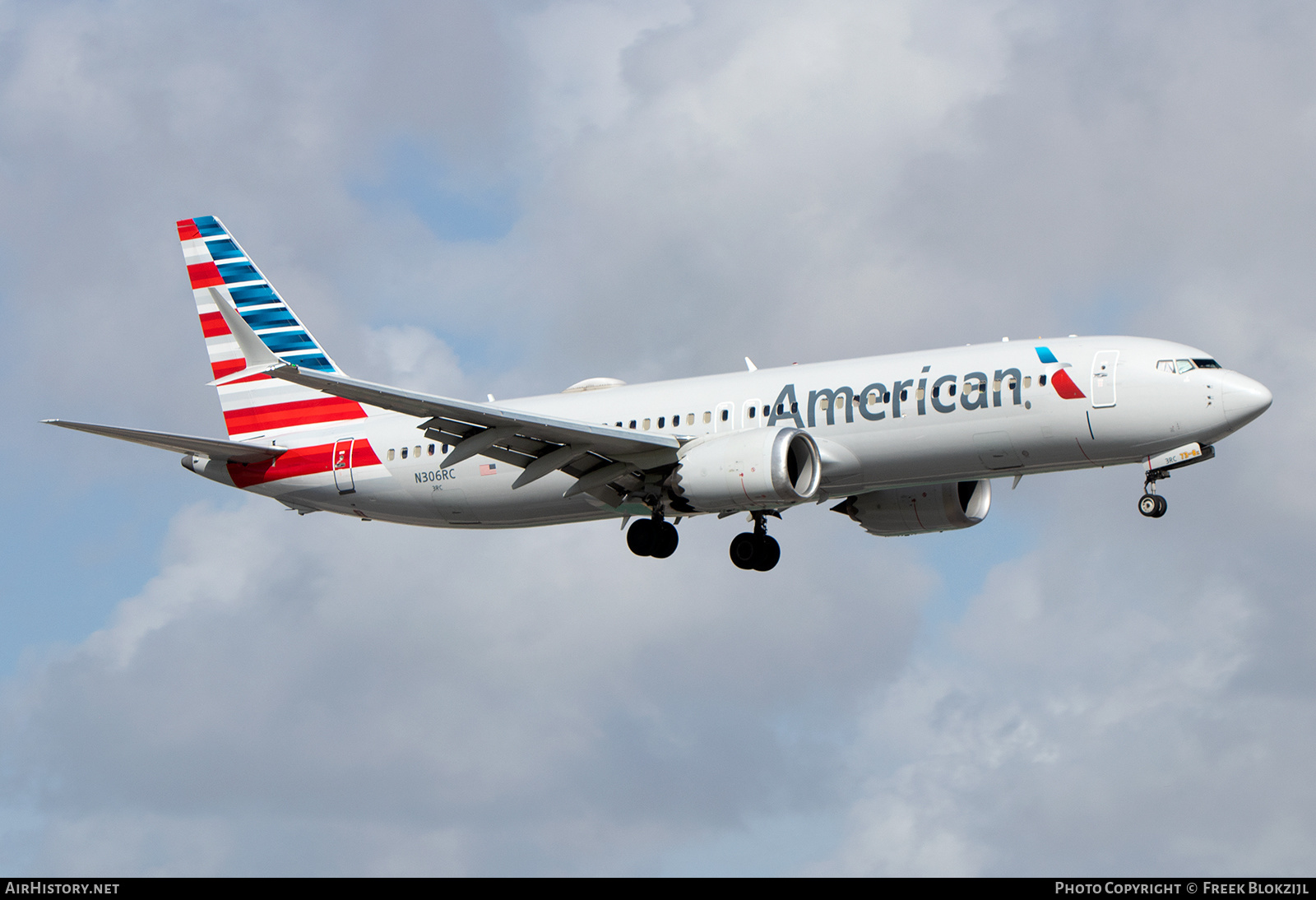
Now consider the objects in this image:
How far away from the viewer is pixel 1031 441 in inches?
1428

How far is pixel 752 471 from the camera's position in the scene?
36.7 metres

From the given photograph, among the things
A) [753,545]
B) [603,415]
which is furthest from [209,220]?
[753,545]

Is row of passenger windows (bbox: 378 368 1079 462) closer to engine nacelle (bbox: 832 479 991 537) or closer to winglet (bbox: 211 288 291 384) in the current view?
winglet (bbox: 211 288 291 384)

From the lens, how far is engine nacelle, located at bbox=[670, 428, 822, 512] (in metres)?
36.6

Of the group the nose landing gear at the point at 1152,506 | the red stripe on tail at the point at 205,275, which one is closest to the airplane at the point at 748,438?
the nose landing gear at the point at 1152,506

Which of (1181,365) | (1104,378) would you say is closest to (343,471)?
(1104,378)

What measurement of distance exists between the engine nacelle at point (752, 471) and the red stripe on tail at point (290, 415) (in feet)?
40.4

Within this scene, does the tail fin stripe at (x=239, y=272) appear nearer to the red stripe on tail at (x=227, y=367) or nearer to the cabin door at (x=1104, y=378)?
the red stripe on tail at (x=227, y=367)

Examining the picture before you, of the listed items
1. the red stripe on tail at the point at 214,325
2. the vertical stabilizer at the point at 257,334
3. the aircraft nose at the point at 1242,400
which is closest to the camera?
the aircraft nose at the point at 1242,400

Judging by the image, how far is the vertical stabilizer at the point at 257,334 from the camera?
46438mm

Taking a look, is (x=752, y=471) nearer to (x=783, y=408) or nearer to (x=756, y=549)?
(x=783, y=408)

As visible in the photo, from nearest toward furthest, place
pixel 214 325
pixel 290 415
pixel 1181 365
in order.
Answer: pixel 1181 365, pixel 290 415, pixel 214 325

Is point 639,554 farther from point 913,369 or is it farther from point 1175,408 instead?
point 1175,408

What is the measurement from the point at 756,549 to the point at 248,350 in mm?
17586
